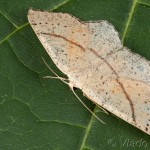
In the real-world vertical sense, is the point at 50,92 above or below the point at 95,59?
below

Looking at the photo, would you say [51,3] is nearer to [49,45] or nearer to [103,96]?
[49,45]

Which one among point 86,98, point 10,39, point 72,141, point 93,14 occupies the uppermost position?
point 93,14

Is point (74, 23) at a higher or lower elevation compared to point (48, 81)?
higher

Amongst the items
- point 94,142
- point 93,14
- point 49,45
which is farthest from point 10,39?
point 94,142
